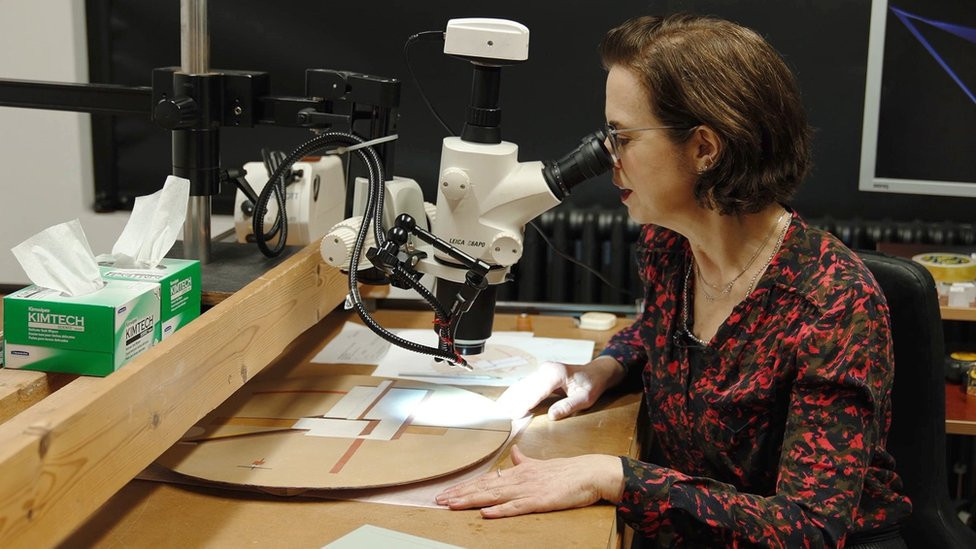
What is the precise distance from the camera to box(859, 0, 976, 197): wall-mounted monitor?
2197 mm

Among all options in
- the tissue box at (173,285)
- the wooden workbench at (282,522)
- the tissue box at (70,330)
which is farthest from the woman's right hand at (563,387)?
the tissue box at (70,330)

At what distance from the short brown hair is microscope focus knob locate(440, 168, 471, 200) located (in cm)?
29

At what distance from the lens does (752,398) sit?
1.46 metres

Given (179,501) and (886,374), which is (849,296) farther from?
(179,501)

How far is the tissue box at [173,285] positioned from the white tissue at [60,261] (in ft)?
0.17

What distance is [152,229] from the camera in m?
1.39

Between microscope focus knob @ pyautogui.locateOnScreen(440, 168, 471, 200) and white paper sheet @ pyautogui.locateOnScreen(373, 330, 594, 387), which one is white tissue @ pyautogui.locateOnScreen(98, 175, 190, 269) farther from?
white paper sheet @ pyautogui.locateOnScreen(373, 330, 594, 387)

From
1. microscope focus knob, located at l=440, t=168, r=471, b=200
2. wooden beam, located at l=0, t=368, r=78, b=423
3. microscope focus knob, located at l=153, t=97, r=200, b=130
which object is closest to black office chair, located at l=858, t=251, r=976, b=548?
microscope focus knob, located at l=440, t=168, r=471, b=200

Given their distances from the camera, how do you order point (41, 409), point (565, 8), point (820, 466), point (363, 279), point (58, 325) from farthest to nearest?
point (565, 8) → point (363, 279) → point (820, 466) → point (58, 325) → point (41, 409)

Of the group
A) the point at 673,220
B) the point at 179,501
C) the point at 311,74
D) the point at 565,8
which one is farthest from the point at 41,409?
the point at 565,8

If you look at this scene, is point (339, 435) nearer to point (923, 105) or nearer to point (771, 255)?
point (771, 255)

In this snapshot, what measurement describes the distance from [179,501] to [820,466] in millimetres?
807

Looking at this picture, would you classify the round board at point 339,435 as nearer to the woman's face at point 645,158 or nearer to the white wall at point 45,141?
the woman's face at point 645,158

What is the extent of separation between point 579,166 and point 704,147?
19cm
